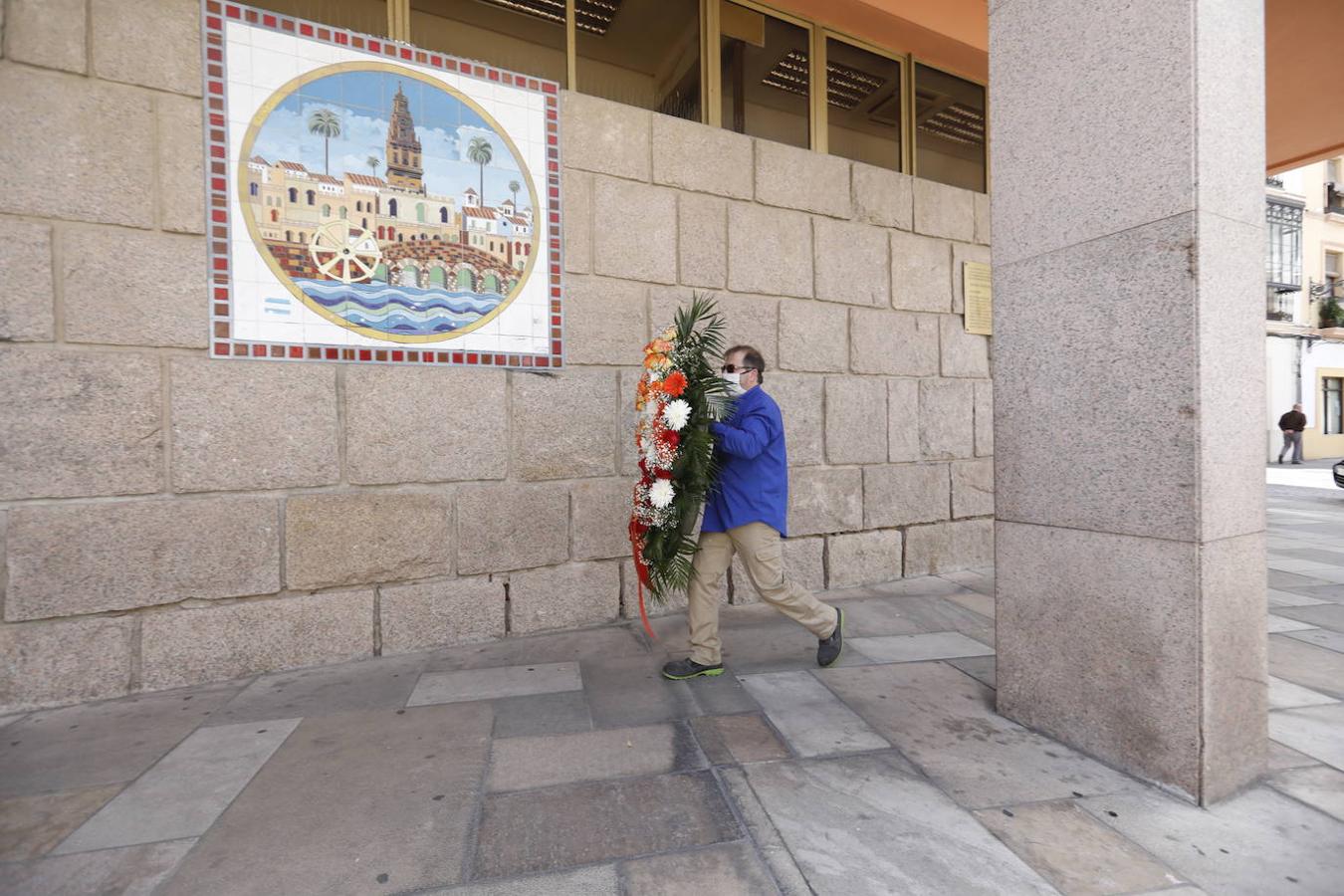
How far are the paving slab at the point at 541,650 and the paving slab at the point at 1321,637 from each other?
430 cm

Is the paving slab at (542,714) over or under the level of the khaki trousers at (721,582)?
under

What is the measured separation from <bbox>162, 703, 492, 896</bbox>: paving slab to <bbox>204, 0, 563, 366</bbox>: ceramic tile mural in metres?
2.25

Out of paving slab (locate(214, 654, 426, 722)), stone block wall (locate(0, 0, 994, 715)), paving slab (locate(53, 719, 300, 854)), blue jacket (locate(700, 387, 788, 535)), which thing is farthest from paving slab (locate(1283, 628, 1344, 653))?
paving slab (locate(53, 719, 300, 854))

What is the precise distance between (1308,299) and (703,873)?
2939 cm

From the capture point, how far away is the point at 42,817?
90.2 inches

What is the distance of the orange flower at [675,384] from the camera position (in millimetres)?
3324

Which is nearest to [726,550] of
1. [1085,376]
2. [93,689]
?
[1085,376]

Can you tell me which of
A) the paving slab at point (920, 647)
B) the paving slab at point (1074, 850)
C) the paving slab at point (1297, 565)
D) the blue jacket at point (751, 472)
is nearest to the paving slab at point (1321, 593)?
the paving slab at point (1297, 565)

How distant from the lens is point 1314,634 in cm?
417

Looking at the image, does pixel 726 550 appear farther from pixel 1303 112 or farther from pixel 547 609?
pixel 1303 112

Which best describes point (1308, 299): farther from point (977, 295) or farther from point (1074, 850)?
point (1074, 850)

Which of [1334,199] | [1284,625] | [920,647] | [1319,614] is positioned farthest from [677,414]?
[1334,199]

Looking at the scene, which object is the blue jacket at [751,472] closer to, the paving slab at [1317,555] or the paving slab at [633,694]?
the paving slab at [633,694]

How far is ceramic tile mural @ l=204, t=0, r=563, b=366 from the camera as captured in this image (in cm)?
362
